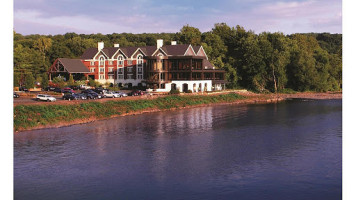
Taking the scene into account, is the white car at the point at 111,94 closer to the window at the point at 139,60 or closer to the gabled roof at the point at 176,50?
the gabled roof at the point at 176,50

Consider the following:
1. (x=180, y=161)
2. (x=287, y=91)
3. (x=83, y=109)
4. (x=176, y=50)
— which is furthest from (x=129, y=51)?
(x=180, y=161)

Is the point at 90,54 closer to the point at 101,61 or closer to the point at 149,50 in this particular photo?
the point at 101,61

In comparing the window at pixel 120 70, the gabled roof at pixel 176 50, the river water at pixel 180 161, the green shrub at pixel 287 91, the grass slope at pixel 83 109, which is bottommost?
the river water at pixel 180 161

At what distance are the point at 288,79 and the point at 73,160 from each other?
4115 inches

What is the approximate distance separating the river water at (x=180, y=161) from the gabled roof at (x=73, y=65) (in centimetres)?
5909

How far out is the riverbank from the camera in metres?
55.1

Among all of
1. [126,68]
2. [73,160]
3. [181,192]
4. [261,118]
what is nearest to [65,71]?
[126,68]

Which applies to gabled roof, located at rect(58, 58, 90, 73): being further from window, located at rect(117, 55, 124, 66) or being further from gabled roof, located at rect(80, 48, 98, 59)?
window, located at rect(117, 55, 124, 66)

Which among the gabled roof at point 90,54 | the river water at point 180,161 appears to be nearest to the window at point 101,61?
the gabled roof at point 90,54

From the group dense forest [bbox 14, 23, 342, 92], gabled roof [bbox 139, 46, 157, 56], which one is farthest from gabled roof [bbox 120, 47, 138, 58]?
dense forest [bbox 14, 23, 342, 92]

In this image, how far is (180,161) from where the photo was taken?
36656 millimetres

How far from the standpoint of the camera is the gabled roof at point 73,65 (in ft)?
368

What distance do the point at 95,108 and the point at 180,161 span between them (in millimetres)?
33484
